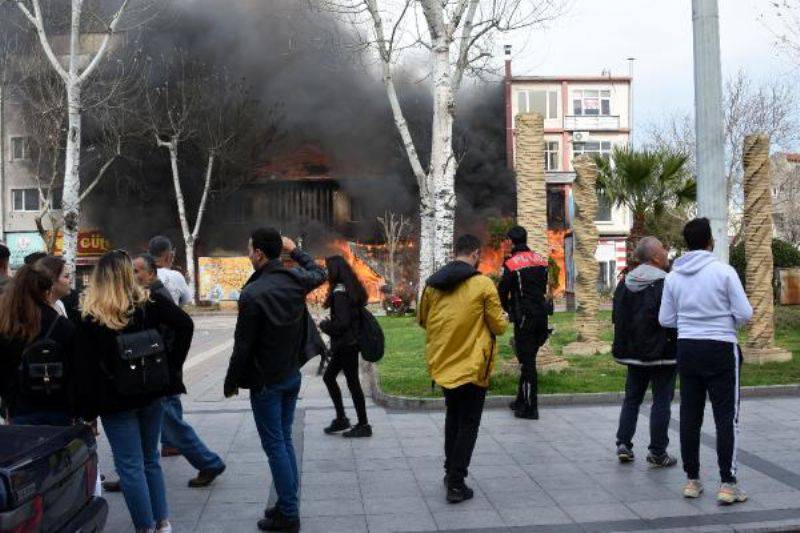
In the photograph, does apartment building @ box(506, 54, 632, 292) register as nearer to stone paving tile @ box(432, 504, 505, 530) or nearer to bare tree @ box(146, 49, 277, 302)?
bare tree @ box(146, 49, 277, 302)

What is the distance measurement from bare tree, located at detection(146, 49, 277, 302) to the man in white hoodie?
2643 centimetres

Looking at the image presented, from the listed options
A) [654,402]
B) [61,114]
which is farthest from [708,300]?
[61,114]

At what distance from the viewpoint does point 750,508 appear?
443 cm

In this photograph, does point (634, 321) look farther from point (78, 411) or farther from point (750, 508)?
point (78, 411)

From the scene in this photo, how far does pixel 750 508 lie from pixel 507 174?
2889 centimetres

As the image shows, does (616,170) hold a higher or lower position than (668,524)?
higher

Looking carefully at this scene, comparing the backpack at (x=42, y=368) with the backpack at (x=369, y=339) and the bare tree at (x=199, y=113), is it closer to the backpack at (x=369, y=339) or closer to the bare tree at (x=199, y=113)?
the backpack at (x=369, y=339)

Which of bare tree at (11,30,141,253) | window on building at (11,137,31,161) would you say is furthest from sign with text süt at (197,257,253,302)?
window on building at (11,137,31,161)

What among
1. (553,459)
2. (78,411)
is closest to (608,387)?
(553,459)

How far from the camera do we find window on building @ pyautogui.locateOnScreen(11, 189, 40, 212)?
3819 centimetres

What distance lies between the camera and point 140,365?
369cm

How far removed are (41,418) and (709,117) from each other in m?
5.27

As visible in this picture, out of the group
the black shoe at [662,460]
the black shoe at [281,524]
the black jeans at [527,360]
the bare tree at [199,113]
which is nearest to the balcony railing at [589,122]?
the bare tree at [199,113]

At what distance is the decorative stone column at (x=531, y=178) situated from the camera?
9477mm
